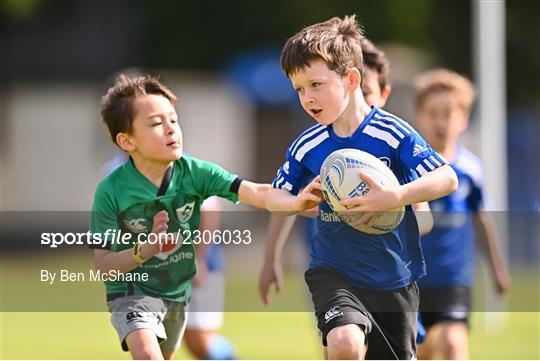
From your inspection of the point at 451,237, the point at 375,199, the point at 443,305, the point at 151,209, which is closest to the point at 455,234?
the point at 451,237

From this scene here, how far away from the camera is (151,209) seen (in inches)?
251

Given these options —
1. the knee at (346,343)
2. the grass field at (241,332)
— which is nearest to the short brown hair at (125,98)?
the knee at (346,343)

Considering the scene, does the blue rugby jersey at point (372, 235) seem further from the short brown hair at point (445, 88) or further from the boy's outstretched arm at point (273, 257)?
the short brown hair at point (445, 88)

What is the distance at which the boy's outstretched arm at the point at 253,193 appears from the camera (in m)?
6.37

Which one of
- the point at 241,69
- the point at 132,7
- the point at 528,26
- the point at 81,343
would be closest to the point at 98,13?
the point at 132,7

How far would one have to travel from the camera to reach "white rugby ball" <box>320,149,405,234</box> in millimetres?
5723

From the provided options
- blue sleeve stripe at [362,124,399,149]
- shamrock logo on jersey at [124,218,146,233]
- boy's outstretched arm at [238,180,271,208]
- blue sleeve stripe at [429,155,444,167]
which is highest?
blue sleeve stripe at [362,124,399,149]

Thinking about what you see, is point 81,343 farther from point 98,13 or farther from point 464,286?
point 98,13

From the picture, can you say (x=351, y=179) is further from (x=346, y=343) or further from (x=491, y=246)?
(x=491, y=246)

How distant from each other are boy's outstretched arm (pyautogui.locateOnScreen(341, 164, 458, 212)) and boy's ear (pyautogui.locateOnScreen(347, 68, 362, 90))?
0.52 m

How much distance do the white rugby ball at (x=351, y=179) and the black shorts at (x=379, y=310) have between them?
12.0 inches

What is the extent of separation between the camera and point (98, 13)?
33.5 metres

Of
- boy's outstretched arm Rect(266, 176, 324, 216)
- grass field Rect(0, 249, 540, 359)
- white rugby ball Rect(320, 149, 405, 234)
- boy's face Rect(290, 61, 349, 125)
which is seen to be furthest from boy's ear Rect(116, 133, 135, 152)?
grass field Rect(0, 249, 540, 359)

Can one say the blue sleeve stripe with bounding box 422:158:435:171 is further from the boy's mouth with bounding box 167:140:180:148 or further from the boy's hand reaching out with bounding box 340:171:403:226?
the boy's mouth with bounding box 167:140:180:148
